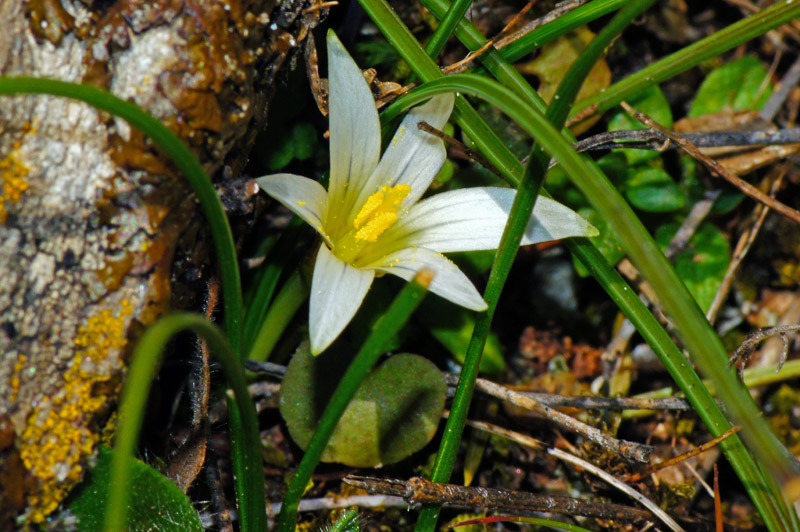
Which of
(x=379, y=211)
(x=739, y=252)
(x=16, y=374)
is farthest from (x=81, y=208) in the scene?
(x=739, y=252)

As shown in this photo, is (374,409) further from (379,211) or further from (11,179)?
(11,179)

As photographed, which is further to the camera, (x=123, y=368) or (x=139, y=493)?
(x=139, y=493)

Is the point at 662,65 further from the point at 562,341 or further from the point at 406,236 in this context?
the point at 562,341

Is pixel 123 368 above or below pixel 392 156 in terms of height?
below

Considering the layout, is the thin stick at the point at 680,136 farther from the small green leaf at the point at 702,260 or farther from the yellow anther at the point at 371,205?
the yellow anther at the point at 371,205

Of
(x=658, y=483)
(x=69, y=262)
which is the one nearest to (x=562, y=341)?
(x=658, y=483)
